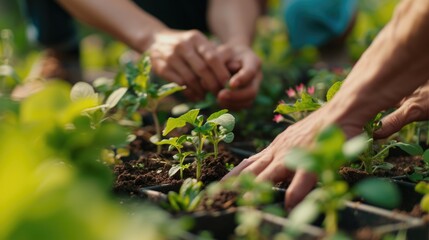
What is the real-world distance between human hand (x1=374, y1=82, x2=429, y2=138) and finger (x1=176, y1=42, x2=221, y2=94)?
2.77 feet

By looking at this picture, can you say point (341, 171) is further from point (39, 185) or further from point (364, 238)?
point (39, 185)

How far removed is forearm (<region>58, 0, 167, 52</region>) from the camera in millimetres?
2797

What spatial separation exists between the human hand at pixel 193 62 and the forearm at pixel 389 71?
3.59 feet

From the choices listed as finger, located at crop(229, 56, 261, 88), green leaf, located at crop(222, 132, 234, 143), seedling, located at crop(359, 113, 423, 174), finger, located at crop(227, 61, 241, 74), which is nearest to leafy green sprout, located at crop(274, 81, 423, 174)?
seedling, located at crop(359, 113, 423, 174)

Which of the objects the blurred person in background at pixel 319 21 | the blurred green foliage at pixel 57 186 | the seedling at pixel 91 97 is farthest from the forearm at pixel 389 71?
the blurred person in background at pixel 319 21

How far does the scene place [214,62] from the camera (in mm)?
2527

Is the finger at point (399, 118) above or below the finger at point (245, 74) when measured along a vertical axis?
above

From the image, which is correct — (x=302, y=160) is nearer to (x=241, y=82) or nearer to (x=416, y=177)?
(x=416, y=177)

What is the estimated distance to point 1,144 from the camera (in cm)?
111

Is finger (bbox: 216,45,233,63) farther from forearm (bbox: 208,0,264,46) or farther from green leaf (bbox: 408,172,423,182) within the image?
green leaf (bbox: 408,172,423,182)

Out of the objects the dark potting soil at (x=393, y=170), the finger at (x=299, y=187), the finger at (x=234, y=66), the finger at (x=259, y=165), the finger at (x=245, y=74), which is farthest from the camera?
the finger at (x=234, y=66)

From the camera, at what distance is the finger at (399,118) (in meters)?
1.81

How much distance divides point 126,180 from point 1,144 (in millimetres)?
699

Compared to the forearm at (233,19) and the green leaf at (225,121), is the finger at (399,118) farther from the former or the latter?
the forearm at (233,19)
